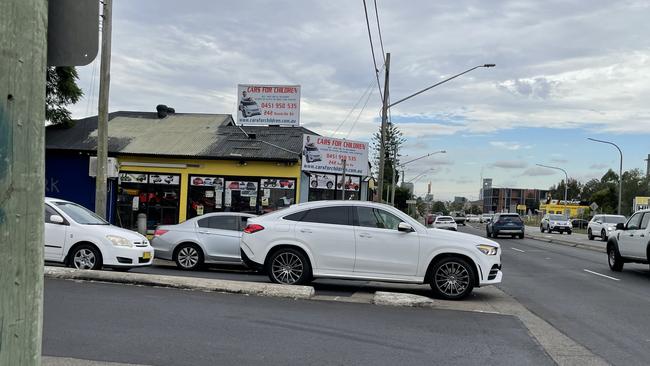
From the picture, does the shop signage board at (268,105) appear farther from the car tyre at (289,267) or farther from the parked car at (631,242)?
the car tyre at (289,267)

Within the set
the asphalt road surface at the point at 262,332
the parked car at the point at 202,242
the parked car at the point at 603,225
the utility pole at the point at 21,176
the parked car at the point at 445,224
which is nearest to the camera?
the utility pole at the point at 21,176

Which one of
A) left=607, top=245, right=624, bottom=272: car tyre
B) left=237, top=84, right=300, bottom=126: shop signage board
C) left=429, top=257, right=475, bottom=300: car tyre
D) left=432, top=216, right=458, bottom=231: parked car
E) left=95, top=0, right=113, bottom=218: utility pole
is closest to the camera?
left=429, top=257, right=475, bottom=300: car tyre

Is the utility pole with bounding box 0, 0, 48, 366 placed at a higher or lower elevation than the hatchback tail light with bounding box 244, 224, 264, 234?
higher

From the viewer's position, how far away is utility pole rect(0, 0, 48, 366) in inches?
76.2

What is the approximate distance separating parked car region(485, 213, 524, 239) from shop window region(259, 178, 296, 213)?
20545mm

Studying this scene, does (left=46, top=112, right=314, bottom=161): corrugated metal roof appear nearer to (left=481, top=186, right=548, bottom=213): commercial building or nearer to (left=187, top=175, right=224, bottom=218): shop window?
(left=187, top=175, right=224, bottom=218): shop window

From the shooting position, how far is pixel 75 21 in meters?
2.28

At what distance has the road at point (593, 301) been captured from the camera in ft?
24.6

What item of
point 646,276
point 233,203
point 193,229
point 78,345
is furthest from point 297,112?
point 78,345

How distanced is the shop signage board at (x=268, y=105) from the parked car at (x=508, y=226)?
18.2 m

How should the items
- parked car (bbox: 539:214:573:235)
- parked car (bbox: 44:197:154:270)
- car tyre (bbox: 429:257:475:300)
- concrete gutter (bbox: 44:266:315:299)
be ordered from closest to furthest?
concrete gutter (bbox: 44:266:315:299) → car tyre (bbox: 429:257:475:300) → parked car (bbox: 44:197:154:270) → parked car (bbox: 539:214:573:235)

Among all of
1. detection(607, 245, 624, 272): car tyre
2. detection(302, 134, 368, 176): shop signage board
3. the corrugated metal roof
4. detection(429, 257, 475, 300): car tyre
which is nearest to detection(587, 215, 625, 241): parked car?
detection(302, 134, 368, 176): shop signage board

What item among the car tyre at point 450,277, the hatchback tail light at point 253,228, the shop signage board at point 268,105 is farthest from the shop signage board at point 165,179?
the car tyre at point 450,277

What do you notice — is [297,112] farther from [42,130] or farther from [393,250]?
[42,130]
